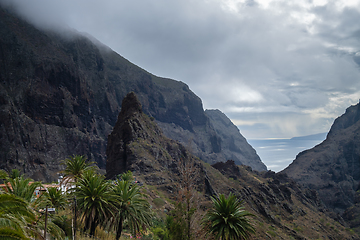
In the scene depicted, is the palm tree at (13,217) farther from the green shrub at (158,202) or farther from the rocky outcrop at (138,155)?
the rocky outcrop at (138,155)

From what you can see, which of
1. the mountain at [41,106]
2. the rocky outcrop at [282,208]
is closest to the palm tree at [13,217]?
the rocky outcrop at [282,208]

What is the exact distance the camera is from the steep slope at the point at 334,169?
12656 cm

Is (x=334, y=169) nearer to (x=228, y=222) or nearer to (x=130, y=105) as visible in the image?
(x=130, y=105)

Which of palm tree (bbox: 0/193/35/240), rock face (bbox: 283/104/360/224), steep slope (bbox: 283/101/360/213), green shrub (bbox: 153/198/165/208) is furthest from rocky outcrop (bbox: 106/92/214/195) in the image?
rock face (bbox: 283/104/360/224)

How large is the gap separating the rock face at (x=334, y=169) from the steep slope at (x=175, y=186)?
4493cm

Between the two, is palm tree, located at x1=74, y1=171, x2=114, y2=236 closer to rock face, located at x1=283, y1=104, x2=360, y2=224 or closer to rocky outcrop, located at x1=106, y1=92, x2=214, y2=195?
rocky outcrop, located at x1=106, y1=92, x2=214, y2=195

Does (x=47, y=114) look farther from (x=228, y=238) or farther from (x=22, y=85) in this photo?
(x=228, y=238)

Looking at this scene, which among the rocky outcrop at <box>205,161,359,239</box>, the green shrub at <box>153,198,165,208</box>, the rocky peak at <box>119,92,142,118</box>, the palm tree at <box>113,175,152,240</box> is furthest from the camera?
the rocky peak at <box>119,92,142,118</box>

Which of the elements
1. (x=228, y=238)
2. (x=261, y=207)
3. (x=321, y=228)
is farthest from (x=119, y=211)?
(x=321, y=228)

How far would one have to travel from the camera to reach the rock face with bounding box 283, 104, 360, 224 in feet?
415

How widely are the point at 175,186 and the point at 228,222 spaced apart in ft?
107

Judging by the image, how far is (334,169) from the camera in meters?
144

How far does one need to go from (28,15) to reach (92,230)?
169119mm

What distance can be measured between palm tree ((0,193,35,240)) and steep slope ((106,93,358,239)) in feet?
96.9
